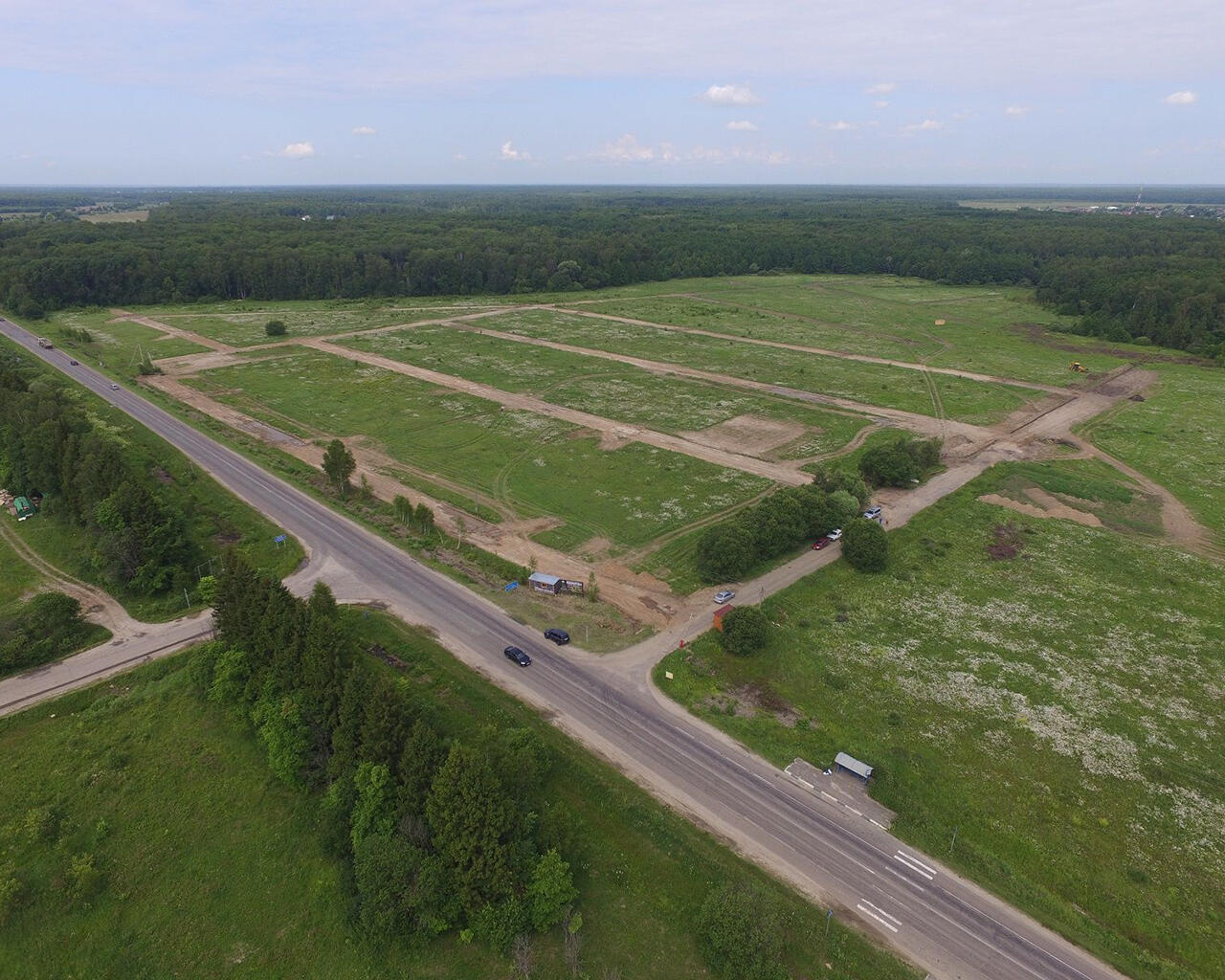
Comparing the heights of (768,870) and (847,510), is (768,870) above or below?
below

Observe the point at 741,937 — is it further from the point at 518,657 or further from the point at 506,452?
the point at 506,452

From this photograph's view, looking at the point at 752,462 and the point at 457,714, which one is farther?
the point at 752,462

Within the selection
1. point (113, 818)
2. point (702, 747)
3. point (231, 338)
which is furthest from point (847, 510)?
point (231, 338)

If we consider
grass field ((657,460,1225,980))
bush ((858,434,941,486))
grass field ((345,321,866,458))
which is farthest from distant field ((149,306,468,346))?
grass field ((657,460,1225,980))

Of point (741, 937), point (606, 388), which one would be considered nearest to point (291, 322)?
point (606, 388)

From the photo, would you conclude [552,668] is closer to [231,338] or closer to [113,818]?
[113,818]

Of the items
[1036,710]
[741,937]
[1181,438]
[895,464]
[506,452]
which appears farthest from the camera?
[1181,438]

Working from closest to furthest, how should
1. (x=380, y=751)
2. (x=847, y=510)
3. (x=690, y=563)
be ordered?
1. (x=380, y=751)
2. (x=690, y=563)
3. (x=847, y=510)
